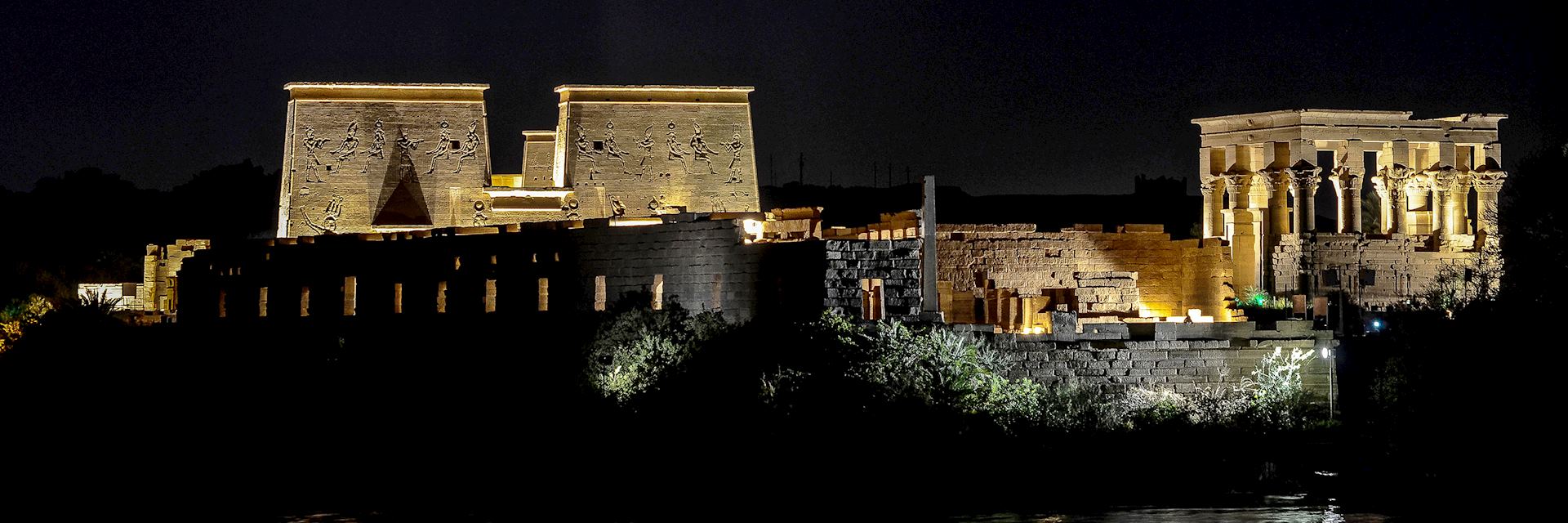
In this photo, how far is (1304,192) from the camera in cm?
4859

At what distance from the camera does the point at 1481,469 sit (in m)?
34.8

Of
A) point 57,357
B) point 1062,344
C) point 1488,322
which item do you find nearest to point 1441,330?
point 1488,322

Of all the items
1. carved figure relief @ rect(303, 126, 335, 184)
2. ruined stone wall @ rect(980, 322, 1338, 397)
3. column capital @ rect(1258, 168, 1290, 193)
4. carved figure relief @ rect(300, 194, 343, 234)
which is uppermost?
carved figure relief @ rect(303, 126, 335, 184)

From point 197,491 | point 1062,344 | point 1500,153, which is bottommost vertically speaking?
point 197,491

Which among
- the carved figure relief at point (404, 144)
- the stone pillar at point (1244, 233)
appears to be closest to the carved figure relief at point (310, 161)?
the carved figure relief at point (404, 144)

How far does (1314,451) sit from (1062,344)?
444cm

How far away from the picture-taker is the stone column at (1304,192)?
48.2m

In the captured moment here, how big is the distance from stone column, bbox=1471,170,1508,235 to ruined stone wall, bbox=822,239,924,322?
1827cm

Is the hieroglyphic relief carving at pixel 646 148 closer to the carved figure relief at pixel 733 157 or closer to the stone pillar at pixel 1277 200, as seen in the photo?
the carved figure relief at pixel 733 157

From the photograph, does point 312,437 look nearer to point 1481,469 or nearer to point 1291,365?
point 1291,365

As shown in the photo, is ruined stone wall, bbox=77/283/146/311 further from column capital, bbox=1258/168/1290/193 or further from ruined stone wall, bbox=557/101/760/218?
column capital, bbox=1258/168/1290/193

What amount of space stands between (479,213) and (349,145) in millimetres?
3498

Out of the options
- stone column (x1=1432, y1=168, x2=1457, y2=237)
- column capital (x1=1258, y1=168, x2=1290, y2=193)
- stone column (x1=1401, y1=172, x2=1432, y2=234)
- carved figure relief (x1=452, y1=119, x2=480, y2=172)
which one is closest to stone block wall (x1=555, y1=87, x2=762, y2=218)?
carved figure relief (x1=452, y1=119, x2=480, y2=172)

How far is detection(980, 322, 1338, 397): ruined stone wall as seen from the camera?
124 feet
